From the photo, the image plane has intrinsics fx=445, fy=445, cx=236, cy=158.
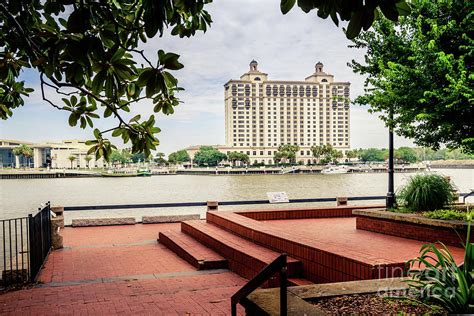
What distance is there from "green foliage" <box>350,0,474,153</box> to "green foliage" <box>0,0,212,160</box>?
23.5ft

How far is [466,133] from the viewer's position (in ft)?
35.8

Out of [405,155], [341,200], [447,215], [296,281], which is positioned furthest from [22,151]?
[296,281]

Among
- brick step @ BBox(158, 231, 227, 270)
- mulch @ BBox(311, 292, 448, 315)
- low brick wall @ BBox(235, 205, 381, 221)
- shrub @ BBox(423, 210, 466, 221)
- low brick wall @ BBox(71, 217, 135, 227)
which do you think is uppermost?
shrub @ BBox(423, 210, 466, 221)

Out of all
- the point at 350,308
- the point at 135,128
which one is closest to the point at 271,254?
the point at 350,308

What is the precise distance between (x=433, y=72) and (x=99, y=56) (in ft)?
31.2

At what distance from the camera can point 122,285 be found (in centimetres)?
771

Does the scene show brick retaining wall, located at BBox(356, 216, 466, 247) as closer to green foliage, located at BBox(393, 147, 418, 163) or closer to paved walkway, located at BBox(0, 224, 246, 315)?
paved walkway, located at BBox(0, 224, 246, 315)

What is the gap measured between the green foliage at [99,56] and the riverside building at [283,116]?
156238mm

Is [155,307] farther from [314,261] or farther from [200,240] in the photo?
[200,240]

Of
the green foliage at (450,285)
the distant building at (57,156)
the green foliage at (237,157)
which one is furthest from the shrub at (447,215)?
the distant building at (57,156)

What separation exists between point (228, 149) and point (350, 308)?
15806 centimetres

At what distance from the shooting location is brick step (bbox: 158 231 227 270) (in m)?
8.86

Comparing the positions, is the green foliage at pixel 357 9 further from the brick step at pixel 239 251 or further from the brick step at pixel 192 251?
the brick step at pixel 192 251

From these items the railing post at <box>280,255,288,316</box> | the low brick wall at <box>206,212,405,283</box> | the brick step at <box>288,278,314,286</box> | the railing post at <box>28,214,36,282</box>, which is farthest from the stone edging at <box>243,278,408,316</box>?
the railing post at <box>28,214,36,282</box>
